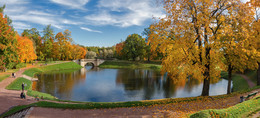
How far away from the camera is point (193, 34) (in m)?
13.8

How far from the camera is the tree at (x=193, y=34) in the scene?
525 inches

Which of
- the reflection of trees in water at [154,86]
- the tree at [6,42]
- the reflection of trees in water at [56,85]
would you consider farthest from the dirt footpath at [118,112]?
the tree at [6,42]

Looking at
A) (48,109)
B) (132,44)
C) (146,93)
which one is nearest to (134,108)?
(48,109)

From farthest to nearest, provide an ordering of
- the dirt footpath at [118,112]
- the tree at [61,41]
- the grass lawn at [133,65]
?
the tree at [61,41] → the grass lawn at [133,65] → the dirt footpath at [118,112]

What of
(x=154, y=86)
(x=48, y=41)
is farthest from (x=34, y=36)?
(x=154, y=86)

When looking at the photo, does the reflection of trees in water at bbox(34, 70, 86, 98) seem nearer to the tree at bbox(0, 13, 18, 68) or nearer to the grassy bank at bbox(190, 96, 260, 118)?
the tree at bbox(0, 13, 18, 68)

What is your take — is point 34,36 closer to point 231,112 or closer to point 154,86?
point 154,86

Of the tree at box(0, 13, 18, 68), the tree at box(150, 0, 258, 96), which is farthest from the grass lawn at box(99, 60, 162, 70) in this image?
the tree at box(150, 0, 258, 96)

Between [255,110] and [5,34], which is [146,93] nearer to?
[255,110]

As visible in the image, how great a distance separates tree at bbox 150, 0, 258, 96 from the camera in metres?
13.3

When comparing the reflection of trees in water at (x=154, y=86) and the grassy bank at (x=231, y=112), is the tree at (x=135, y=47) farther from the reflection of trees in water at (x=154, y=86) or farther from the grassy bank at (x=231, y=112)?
the grassy bank at (x=231, y=112)

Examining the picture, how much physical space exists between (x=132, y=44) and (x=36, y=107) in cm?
6094

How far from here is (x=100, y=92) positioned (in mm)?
26781

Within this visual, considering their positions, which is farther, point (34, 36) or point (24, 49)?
point (34, 36)
